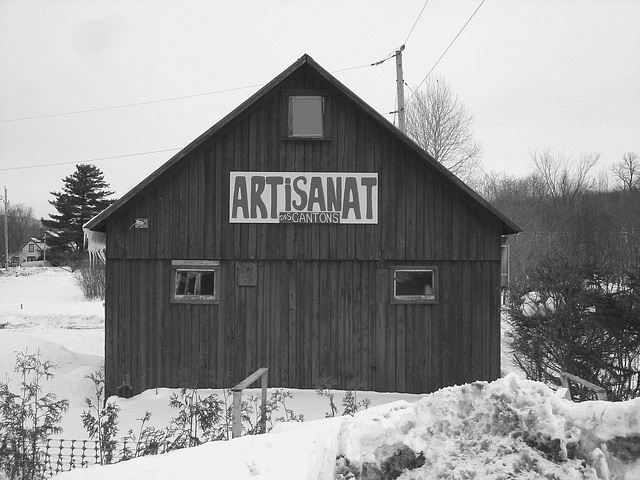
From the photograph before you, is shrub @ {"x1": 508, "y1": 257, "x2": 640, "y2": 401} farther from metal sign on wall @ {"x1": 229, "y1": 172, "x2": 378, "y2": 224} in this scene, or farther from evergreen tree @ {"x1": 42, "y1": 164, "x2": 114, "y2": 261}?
evergreen tree @ {"x1": 42, "y1": 164, "x2": 114, "y2": 261}

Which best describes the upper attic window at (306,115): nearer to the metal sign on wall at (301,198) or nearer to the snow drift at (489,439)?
the metal sign on wall at (301,198)

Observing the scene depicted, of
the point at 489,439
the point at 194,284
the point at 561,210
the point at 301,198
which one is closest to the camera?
the point at 489,439

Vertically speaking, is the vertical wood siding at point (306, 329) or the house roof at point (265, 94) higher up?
the house roof at point (265, 94)

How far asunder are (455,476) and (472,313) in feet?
28.5

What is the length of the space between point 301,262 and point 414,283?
7.39ft

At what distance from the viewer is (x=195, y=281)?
36.9 feet

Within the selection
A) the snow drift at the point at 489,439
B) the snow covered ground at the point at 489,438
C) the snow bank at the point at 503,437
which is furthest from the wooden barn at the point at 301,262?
the snow bank at the point at 503,437

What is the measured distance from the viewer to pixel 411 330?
11133 mm

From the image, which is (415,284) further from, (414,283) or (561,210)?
(561,210)

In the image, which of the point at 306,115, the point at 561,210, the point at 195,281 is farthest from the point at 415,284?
the point at 561,210

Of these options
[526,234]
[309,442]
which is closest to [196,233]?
[309,442]

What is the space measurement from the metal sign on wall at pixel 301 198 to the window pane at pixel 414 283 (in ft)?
4.07

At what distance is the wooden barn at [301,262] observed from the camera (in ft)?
36.3

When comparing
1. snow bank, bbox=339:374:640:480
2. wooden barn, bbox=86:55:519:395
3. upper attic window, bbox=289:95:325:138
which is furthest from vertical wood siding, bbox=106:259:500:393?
snow bank, bbox=339:374:640:480
